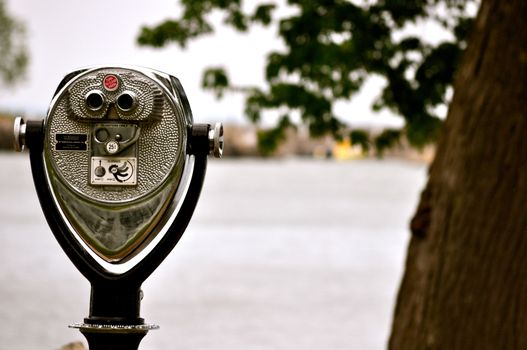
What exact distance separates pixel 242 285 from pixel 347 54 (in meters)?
12.0

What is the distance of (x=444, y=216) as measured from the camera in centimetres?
479

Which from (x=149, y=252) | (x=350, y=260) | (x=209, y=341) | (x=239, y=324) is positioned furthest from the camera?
(x=350, y=260)

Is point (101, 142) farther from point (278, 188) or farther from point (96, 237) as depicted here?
point (278, 188)

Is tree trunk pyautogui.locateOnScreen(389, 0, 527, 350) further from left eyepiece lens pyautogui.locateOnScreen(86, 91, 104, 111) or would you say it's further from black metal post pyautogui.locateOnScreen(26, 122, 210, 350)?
left eyepiece lens pyautogui.locateOnScreen(86, 91, 104, 111)

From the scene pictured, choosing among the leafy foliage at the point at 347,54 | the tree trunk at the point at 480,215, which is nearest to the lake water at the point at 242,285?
the leafy foliage at the point at 347,54

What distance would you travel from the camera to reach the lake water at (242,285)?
11891 mm

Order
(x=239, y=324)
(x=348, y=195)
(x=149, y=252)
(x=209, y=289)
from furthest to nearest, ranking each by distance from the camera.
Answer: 1. (x=348, y=195)
2. (x=209, y=289)
3. (x=239, y=324)
4. (x=149, y=252)

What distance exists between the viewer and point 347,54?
6.78 metres

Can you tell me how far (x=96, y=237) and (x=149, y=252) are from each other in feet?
0.47

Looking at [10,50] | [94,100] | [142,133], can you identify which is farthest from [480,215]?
[10,50]

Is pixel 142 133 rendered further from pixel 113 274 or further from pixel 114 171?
pixel 113 274

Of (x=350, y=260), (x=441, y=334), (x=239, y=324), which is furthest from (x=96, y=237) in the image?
(x=350, y=260)

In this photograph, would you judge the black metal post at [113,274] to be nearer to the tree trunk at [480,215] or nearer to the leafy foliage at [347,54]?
the tree trunk at [480,215]

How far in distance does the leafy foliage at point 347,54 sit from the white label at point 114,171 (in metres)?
3.53
